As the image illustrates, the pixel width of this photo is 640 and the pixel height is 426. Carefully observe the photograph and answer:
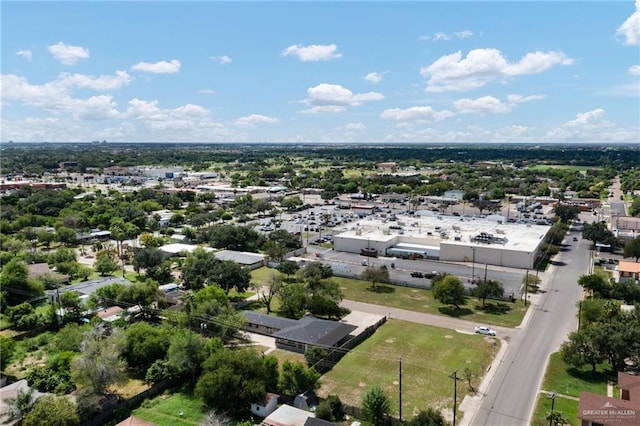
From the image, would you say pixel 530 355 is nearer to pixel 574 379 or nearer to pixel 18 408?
pixel 574 379

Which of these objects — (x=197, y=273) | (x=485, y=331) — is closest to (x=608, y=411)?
(x=485, y=331)

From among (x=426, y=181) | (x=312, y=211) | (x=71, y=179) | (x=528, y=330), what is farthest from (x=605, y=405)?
(x=71, y=179)

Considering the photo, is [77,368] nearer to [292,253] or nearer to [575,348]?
[575,348]

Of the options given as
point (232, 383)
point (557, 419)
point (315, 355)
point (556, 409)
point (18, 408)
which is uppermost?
point (232, 383)

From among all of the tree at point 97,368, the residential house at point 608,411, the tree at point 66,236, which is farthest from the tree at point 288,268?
the tree at point 66,236

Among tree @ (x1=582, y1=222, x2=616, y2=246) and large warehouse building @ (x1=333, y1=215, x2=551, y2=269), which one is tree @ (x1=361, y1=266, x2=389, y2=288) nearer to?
large warehouse building @ (x1=333, y1=215, x2=551, y2=269)
